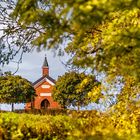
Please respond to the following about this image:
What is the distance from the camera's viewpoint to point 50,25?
22.7 ft

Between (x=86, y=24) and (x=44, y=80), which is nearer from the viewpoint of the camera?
(x=86, y=24)

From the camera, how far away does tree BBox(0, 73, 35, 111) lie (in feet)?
220

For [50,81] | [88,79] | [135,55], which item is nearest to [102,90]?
[88,79]

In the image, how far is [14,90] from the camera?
67312mm

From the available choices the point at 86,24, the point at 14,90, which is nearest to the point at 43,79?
the point at 14,90

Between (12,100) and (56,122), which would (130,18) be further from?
(12,100)

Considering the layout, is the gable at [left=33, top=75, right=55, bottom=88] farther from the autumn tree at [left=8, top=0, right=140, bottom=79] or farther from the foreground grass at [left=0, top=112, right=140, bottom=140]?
the autumn tree at [left=8, top=0, right=140, bottom=79]

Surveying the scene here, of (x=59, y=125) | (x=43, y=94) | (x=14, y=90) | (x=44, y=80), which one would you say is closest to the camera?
(x=59, y=125)

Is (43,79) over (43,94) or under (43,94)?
over

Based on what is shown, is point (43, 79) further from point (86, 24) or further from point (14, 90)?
point (86, 24)

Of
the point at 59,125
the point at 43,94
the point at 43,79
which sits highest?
the point at 43,79

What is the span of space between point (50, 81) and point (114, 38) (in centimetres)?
8240

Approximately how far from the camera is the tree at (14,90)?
67.1m

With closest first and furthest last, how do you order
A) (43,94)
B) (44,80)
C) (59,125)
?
(59,125)
(43,94)
(44,80)
